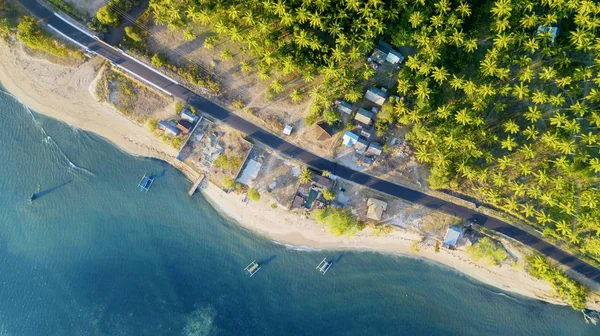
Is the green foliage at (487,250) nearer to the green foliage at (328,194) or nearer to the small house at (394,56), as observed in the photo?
the green foliage at (328,194)

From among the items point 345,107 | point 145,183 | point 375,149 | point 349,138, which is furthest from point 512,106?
point 145,183

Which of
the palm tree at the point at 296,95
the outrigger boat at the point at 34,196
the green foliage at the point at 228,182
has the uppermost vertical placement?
the palm tree at the point at 296,95

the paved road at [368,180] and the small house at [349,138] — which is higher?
the small house at [349,138]

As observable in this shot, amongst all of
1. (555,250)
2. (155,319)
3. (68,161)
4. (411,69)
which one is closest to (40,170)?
(68,161)

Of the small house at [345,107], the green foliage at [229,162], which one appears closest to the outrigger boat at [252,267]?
the green foliage at [229,162]

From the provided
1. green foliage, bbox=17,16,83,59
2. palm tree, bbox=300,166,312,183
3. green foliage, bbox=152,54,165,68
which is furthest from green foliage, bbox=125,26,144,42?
palm tree, bbox=300,166,312,183

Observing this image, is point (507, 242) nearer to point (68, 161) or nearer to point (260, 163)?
point (260, 163)
